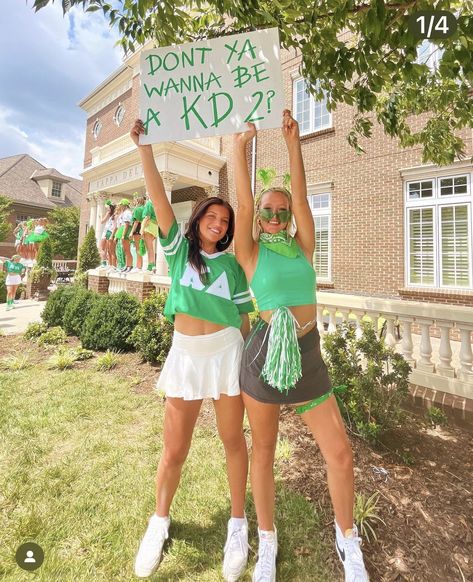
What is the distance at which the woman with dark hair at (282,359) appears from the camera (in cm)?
162

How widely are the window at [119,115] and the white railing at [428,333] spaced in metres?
17.6

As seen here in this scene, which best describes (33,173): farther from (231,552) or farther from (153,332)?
(231,552)

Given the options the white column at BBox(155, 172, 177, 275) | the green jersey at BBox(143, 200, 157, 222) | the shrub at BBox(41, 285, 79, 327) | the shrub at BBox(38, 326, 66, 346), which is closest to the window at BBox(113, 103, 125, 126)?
the white column at BBox(155, 172, 177, 275)

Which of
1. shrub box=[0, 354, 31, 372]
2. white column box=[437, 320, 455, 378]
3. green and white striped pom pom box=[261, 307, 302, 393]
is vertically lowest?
shrub box=[0, 354, 31, 372]

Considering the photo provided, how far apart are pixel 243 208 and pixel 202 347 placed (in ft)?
2.62

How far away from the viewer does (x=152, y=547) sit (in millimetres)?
1874

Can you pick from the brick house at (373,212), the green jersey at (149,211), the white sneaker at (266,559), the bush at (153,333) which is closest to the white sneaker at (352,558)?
the white sneaker at (266,559)

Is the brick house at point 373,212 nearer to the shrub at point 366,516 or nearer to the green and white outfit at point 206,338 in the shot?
the shrub at point 366,516

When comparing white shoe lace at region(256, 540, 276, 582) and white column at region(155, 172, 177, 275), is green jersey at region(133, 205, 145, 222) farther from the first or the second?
white shoe lace at region(256, 540, 276, 582)

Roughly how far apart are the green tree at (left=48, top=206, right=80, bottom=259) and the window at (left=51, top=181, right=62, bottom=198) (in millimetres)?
8231

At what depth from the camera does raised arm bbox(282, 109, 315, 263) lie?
1.78 m

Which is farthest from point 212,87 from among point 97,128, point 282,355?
point 97,128

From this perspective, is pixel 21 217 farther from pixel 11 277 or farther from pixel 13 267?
pixel 11 277

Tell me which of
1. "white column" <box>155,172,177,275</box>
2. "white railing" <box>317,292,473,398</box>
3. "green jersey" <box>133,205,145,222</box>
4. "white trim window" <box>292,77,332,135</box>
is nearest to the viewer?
"white railing" <box>317,292,473,398</box>
